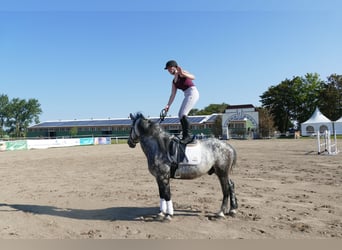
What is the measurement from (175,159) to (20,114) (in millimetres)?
120636

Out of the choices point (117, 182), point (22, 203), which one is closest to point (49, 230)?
point (22, 203)

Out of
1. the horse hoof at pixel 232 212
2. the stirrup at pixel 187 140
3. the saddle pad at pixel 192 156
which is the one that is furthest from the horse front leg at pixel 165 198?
the horse hoof at pixel 232 212

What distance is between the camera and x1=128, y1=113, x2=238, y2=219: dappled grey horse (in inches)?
218

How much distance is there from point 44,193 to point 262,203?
6311 millimetres

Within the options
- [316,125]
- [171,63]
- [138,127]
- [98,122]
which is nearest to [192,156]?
[138,127]

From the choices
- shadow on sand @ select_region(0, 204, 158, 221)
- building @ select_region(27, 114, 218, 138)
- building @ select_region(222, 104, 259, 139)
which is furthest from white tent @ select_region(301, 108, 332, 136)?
shadow on sand @ select_region(0, 204, 158, 221)

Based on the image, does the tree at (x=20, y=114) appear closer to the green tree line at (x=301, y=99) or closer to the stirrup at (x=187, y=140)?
the green tree line at (x=301, y=99)

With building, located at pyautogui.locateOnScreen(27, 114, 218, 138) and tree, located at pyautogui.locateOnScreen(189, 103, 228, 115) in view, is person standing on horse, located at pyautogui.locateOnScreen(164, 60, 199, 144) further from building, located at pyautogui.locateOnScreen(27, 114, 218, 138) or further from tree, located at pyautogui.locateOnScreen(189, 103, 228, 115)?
tree, located at pyautogui.locateOnScreen(189, 103, 228, 115)

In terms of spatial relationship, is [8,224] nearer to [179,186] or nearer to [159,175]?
[159,175]

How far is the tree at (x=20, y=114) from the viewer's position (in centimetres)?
10944

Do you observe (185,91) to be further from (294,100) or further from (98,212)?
(294,100)

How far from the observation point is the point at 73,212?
6406mm

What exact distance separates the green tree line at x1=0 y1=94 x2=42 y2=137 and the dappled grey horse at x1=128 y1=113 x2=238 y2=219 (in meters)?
115

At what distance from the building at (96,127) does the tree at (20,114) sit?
21.9 metres
